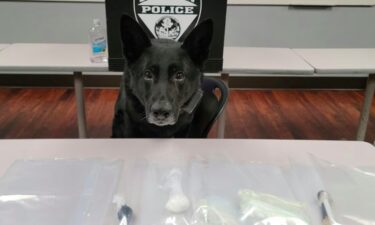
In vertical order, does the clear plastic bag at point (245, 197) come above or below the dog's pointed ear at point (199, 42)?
below

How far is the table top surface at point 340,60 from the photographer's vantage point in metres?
1.92

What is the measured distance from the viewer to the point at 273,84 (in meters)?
3.75

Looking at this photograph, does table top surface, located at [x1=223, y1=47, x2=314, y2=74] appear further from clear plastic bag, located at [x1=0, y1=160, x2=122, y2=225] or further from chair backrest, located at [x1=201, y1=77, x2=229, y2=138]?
clear plastic bag, located at [x1=0, y1=160, x2=122, y2=225]

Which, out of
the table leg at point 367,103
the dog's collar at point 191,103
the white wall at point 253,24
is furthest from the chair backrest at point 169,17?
the white wall at point 253,24

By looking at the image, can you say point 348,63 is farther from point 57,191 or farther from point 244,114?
point 57,191

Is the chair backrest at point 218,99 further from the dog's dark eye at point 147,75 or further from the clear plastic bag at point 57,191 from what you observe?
the clear plastic bag at point 57,191

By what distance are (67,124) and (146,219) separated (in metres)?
2.36

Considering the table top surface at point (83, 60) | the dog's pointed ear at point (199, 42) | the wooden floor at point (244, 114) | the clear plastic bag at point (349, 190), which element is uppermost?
the dog's pointed ear at point (199, 42)

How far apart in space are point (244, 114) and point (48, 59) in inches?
71.6

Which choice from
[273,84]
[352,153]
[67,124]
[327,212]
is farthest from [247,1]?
[327,212]

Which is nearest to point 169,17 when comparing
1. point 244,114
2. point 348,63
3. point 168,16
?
point 168,16

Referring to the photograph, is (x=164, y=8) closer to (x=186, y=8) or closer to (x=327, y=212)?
(x=186, y=8)

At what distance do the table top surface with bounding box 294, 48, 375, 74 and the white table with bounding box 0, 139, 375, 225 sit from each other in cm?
103

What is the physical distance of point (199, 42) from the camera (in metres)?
1.07
